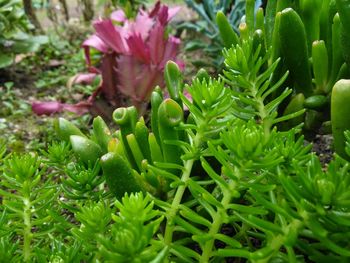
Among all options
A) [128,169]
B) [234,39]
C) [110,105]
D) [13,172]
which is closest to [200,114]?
[128,169]

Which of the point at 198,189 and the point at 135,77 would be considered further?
the point at 135,77

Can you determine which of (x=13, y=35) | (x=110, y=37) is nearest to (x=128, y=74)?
(x=110, y=37)

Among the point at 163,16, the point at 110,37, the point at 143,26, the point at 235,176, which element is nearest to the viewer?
the point at 235,176

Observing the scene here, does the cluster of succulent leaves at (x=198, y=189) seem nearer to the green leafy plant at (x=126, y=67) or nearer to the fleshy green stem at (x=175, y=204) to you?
the fleshy green stem at (x=175, y=204)

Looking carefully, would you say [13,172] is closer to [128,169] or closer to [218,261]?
[128,169]

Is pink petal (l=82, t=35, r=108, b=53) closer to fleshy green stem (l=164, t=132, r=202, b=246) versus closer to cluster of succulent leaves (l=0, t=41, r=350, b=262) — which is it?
cluster of succulent leaves (l=0, t=41, r=350, b=262)

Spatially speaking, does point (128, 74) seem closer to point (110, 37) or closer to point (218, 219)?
point (110, 37)
